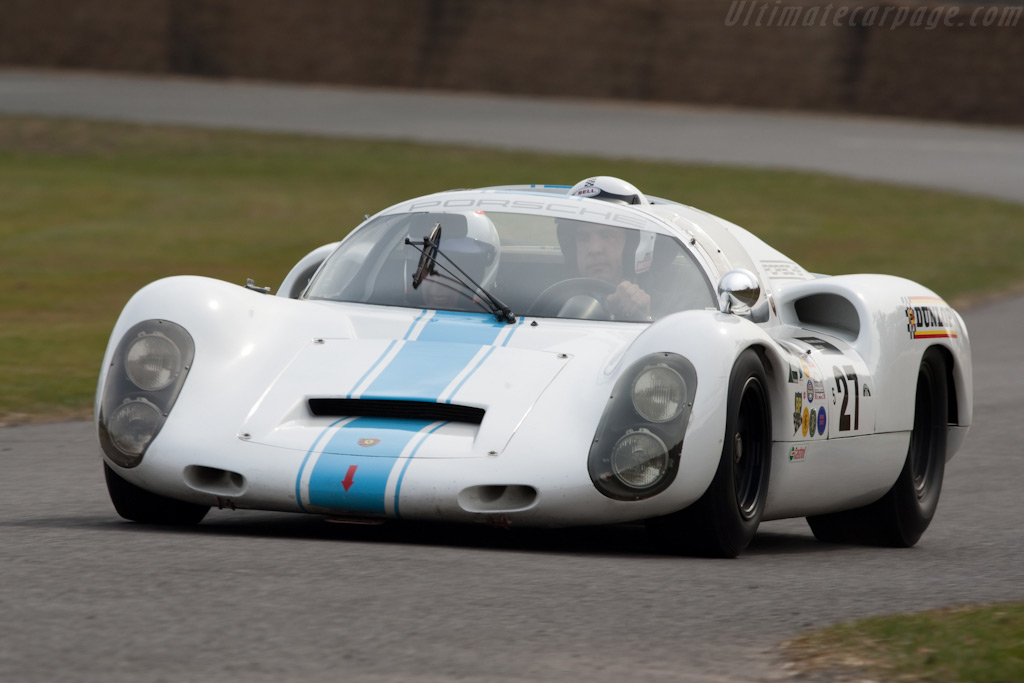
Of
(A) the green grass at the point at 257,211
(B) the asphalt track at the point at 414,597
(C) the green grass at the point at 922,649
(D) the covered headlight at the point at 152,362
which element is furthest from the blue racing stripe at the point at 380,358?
(A) the green grass at the point at 257,211

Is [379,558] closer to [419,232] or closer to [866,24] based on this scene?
[419,232]

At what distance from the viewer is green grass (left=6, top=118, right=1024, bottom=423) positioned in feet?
56.5

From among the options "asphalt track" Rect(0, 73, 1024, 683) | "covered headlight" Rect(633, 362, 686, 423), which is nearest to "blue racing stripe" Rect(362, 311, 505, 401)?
"asphalt track" Rect(0, 73, 1024, 683)

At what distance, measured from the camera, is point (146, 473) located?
5789 mm

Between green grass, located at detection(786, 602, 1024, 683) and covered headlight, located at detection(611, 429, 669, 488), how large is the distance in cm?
109

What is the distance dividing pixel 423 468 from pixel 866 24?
30.9 meters

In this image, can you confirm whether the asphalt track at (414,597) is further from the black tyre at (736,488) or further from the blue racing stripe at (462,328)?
the blue racing stripe at (462,328)

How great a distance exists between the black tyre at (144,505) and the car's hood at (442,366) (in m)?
0.47

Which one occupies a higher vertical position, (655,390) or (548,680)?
(655,390)

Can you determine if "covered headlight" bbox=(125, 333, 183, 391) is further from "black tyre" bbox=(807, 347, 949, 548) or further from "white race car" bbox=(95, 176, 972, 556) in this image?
"black tyre" bbox=(807, 347, 949, 548)

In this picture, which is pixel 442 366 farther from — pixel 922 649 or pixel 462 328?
pixel 922 649

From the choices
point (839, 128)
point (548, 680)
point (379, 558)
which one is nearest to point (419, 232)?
point (379, 558)

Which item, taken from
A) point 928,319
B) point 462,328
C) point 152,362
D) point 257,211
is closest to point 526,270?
point 462,328

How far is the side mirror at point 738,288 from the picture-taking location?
6277 millimetres
